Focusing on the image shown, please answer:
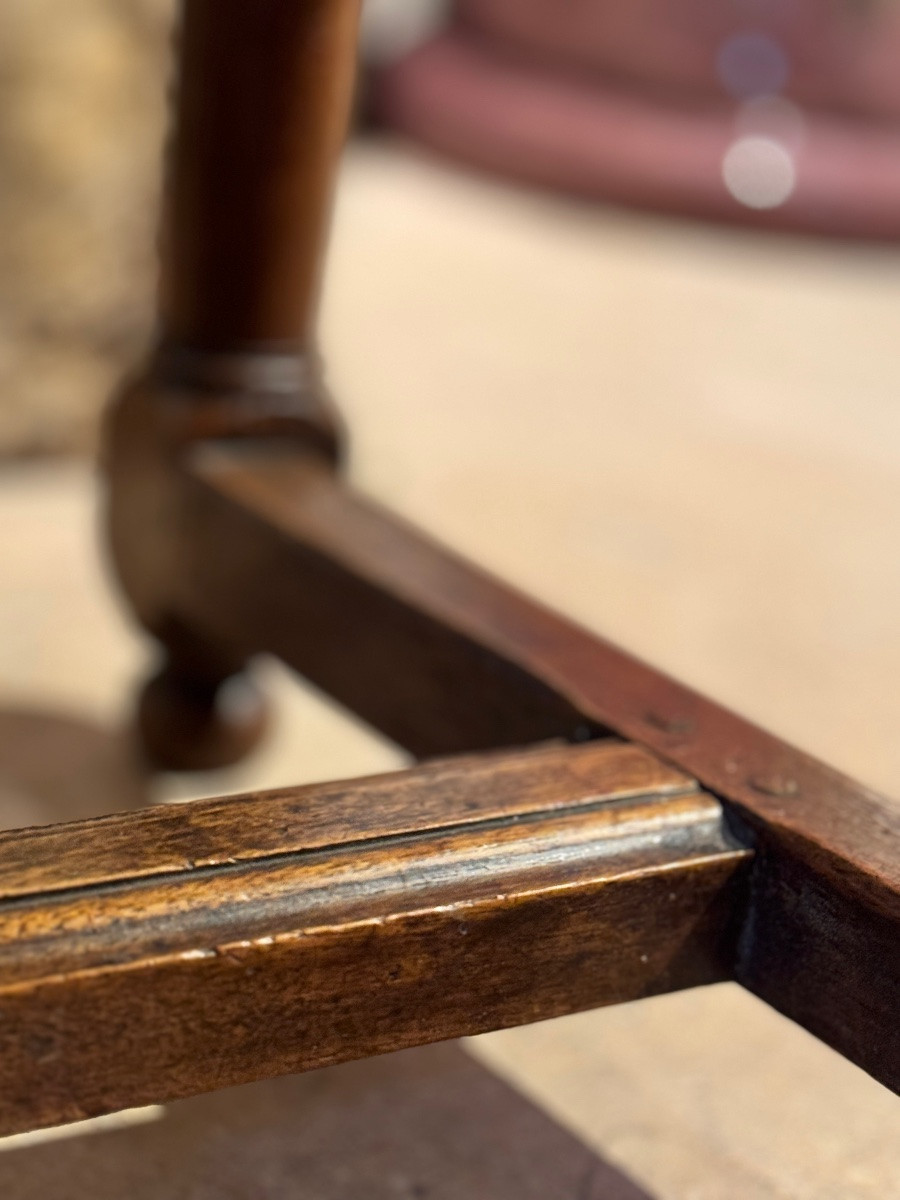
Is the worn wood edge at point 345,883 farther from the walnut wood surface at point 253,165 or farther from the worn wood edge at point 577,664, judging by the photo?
the walnut wood surface at point 253,165

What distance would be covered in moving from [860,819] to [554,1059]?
0.78ft

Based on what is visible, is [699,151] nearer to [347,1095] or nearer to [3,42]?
[3,42]

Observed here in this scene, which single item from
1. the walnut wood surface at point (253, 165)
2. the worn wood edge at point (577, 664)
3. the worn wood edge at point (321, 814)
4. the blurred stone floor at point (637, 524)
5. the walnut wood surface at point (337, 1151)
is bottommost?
the walnut wood surface at point (337, 1151)

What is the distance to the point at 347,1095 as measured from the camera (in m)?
0.68

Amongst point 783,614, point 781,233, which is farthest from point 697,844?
point 781,233

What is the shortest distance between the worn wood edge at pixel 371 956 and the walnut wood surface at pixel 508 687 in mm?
26

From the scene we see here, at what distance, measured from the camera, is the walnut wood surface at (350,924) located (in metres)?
0.44

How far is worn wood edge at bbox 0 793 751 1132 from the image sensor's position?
44cm

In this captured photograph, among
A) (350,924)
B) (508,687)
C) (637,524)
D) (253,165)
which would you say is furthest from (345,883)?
(637,524)

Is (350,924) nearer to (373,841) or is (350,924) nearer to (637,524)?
(373,841)

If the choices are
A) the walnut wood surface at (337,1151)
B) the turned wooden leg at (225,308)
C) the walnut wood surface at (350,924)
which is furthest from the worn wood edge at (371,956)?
the turned wooden leg at (225,308)

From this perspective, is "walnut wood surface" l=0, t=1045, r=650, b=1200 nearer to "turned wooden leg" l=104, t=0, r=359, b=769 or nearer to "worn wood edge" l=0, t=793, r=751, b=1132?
"worn wood edge" l=0, t=793, r=751, b=1132

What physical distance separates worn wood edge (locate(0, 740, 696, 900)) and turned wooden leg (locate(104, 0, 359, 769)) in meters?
0.33

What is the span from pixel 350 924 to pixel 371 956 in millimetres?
16
